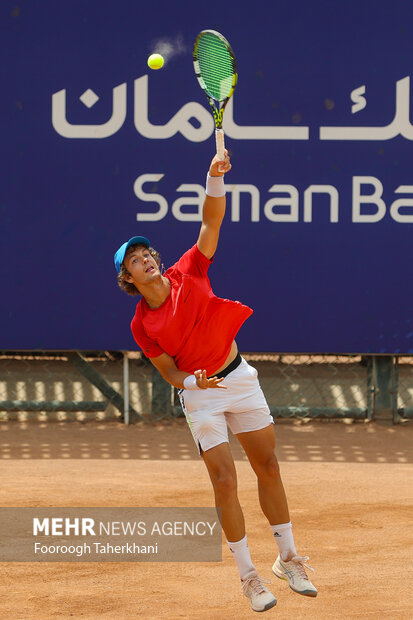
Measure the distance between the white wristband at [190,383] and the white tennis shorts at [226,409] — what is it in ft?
0.75

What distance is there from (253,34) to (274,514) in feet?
17.5

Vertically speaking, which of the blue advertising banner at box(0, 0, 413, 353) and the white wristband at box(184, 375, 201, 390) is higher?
the blue advertising banner at box(0, 0, 413, 353)

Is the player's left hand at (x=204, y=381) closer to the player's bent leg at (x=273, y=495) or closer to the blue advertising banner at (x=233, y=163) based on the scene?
the player's bent leg at (x=273, y=495)

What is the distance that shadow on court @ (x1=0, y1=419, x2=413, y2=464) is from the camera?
7.99 meters

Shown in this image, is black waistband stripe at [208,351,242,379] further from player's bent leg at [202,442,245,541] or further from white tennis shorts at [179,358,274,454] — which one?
player's bent leg at [202,442,245,541]

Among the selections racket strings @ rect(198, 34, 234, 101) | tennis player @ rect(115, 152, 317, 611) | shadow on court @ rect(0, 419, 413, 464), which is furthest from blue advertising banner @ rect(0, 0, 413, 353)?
tennis player @ rect(115, 152, 317, 611)

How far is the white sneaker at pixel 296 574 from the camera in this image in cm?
466

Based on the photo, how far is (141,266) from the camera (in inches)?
185

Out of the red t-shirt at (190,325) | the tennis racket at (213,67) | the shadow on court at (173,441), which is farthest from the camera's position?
the shadow on court at (173,441)

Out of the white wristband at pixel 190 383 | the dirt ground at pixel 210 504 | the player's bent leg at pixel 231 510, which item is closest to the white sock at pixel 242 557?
the player's bent leg at pixel 231 510

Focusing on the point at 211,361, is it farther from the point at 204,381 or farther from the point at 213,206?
the point at 213,206

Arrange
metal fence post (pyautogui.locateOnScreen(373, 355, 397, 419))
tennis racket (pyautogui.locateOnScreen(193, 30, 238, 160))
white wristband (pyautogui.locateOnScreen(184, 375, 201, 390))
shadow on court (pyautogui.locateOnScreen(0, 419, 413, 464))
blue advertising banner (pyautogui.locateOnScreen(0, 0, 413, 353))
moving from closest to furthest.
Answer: white wristband (pyautogui.locateOnScreen(184, 375, 201, 390)) → tennis racket (pyautogui.locateOnScreen(193, 30, 238, 160)) → shadow on court (pyautogui.locateOnScreen(0, 419, 413, 464)) → blue advertising banner (pyautogui.locateOnScreen(0, 0, 413, 353)) → metal fence post (pyautogui.locateOnScreen(373, 355, 397, 419))

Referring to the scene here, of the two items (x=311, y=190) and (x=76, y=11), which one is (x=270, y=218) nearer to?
(x=311, y=190)

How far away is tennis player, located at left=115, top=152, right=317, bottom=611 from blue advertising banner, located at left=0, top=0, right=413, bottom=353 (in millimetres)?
3915
